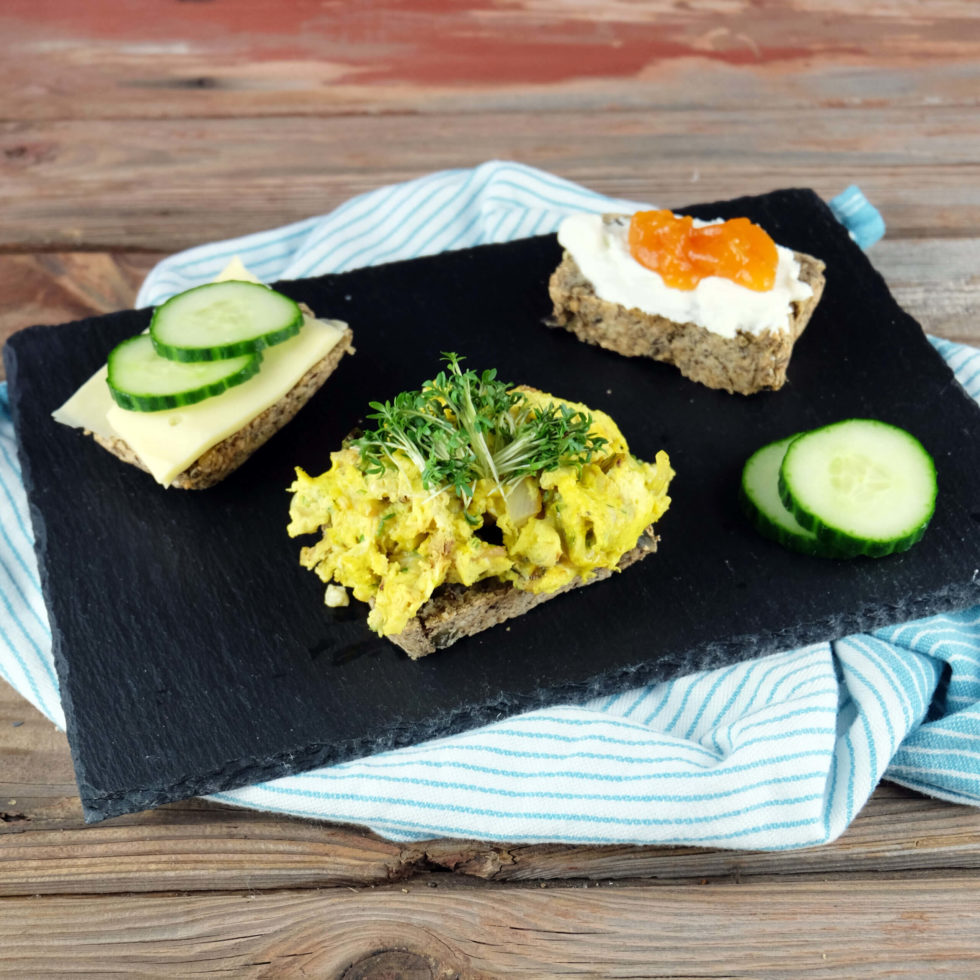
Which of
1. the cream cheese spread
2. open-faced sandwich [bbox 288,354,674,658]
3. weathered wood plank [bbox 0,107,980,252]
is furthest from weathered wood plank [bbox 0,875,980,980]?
weathered wood plank [bbox 0,107,980,252]

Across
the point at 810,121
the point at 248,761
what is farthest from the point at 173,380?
the point at 810,121

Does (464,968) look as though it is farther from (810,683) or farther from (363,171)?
(363,171)

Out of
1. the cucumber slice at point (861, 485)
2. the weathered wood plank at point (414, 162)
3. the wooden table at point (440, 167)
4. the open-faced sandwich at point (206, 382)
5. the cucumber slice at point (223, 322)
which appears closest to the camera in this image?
the wooden table at point (440, 167)

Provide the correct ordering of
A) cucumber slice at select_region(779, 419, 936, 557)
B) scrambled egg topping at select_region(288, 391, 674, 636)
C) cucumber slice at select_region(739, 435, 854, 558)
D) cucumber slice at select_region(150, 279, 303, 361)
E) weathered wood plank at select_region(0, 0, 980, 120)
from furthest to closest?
weathered wood plank at select_region(0, 0, 980, 120) → cucumber slice at select_region(150, 279, 303, 361) → cucumber slice at select_region(739, 435, 854, 558) → cucumber slice at select_region(779, 419, 936, 557) → scrambled egg topping at select_region(288, 391, 674, 636)

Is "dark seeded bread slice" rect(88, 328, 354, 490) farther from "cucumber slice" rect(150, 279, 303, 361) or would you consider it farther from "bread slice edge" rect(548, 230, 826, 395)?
"bread slice edge" rect(548, 230, 826, 395)

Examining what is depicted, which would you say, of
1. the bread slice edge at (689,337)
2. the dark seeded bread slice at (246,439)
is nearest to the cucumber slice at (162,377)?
the dark seeded bread slice at (246,439)

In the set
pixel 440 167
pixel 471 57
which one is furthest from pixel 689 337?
pixel 471 57

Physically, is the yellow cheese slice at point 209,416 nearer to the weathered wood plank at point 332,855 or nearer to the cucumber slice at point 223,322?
the cucumber slice at point 223,322
